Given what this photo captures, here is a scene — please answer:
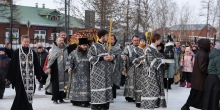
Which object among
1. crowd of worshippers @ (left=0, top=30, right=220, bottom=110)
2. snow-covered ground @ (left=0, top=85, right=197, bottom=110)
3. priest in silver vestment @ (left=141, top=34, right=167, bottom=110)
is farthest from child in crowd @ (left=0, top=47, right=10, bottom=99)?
priest in silver vestment @ (left=141, top=34, right=167, bottom=110)

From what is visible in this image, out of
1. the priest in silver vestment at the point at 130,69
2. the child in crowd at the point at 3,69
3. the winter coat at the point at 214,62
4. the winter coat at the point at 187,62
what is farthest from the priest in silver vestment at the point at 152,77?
the winter coat at the point at 187,62

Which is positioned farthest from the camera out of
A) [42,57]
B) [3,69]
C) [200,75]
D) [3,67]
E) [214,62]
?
[42,57]

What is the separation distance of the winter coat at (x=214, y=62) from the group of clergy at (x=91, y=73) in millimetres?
1135

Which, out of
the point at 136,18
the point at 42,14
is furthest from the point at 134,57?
the point at 42,14

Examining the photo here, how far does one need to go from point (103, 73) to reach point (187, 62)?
709 centimetres

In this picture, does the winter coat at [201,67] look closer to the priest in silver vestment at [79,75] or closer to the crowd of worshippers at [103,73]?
the crowd of worshippers at [103,73]

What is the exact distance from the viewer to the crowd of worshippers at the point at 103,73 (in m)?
8.19

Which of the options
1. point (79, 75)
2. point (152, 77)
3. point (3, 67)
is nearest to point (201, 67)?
point (152, 77)

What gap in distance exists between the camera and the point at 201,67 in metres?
8.54

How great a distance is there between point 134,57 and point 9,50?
22.0 ft

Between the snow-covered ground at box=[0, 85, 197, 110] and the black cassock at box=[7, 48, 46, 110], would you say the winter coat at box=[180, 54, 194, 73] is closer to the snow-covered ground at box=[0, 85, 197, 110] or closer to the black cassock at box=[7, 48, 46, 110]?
the snow-covered ground at box=[0, 85, 197, 110]

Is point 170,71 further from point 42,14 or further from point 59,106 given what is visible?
point 42,14

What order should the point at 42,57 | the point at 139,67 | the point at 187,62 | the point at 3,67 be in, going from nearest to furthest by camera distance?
1. the point at 139,67
2. the point at 3,67
3. the point at 42,57
4. the point at 187,62

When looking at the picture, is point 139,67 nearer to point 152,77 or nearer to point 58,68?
point 152,77
